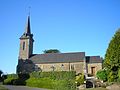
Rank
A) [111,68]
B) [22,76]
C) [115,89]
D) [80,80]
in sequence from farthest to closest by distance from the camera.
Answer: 1. [22,76]
2. [80,80]
3. [111,68]
4. [115,89]

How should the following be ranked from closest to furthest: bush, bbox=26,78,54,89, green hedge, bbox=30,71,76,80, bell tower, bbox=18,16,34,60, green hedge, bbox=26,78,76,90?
1. green hedge, bbox=26,78,76,90
2. bush, bbox=26,78,54,89
3. green hedge, bbox=30,71,76,80
4. bell tower, bbox=18,16,34,60

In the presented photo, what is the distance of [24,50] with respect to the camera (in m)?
67.8

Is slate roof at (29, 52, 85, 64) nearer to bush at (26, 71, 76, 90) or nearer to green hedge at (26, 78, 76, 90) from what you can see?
bush at (26, 71, 76, 90)

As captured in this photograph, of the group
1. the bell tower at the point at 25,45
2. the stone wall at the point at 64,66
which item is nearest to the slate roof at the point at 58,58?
the stone wall at the point at 64,66

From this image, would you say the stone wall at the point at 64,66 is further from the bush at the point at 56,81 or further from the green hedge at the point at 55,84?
the green hedge at the point at 55,84

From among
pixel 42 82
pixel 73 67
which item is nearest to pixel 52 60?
pixel 73 67

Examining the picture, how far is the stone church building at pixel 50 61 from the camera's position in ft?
203

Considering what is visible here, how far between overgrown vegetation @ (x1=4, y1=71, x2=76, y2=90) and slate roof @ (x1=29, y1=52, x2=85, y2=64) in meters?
17.1

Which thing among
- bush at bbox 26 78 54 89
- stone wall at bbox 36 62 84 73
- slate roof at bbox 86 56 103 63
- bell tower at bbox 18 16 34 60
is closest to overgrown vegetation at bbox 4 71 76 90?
bush at bbox 26 78 54 89

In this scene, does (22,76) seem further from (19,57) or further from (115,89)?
(115,89)

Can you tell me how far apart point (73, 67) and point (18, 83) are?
2242 cm

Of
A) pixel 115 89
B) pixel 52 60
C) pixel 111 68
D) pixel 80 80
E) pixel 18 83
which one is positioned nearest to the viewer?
pixel 115 89

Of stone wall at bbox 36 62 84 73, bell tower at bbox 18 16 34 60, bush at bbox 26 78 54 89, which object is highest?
bell tower at bbox 18 16 34 60

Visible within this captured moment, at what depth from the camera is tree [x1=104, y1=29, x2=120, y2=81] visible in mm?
29123
